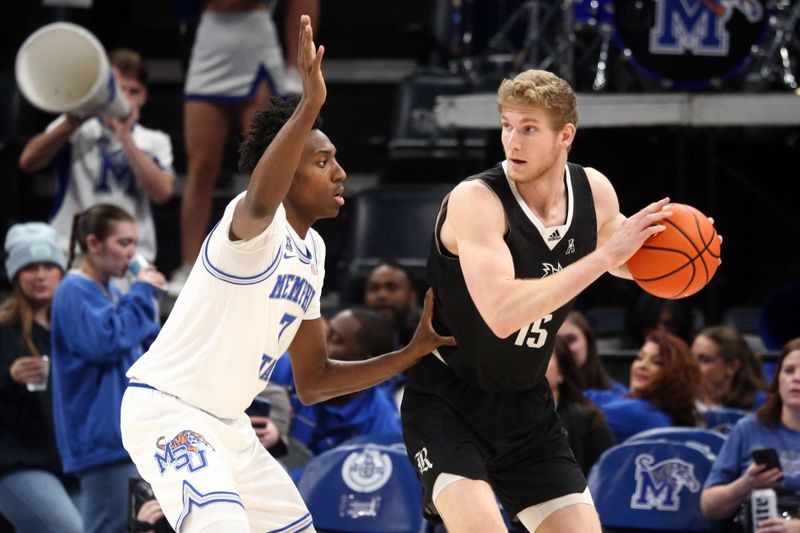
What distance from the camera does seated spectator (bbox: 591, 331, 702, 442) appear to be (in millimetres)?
6551

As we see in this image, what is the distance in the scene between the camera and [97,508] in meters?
5.88

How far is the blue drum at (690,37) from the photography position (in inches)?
358

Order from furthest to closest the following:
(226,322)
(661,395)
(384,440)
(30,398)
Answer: (661,395)
(30,398)
(384,440)
(226,322)

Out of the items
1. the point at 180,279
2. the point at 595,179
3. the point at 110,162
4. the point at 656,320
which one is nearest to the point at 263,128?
the point at 595,179

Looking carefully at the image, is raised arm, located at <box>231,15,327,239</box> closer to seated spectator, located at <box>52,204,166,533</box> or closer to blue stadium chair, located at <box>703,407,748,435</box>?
seated spectator, located at <box>52,204,166,533</box>

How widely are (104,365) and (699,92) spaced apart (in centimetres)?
447

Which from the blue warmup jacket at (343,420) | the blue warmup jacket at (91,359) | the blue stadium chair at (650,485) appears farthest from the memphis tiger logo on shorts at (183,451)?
the blue warmup jacket at (343,420)

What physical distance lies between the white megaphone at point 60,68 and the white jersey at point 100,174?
17 cm

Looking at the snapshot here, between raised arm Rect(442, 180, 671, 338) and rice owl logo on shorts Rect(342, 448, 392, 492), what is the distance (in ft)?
6.13

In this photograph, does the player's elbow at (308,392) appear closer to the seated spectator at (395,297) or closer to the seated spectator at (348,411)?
the seated spectator at (348,411)

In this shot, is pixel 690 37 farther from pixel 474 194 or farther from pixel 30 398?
pixel 474 194

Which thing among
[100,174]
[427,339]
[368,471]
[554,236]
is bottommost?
[368,471]

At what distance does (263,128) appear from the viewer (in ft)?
15.0

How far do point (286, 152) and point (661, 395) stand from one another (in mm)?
3117
